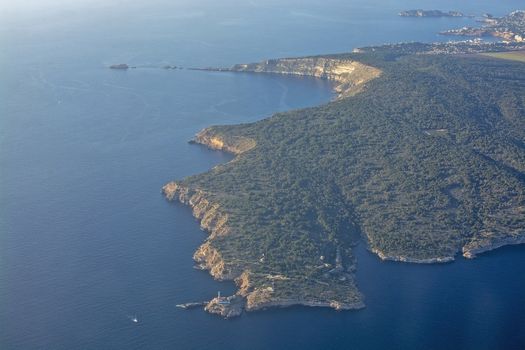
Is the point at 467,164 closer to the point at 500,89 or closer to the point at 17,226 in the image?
the point at 500,89

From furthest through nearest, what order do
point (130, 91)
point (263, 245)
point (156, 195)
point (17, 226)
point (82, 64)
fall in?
point (82, 64) < point (130, 91) < point (156, 195) < point (17, 226) < point (263, 245)

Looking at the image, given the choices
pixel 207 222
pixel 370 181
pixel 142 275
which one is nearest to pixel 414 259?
pixel 370 181

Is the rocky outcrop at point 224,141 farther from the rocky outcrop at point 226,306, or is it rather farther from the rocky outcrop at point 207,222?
the rocky outcrop at point 226,306

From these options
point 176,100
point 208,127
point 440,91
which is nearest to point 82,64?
point 176,100

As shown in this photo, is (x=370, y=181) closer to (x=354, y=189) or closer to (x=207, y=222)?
(x=354, y=189)

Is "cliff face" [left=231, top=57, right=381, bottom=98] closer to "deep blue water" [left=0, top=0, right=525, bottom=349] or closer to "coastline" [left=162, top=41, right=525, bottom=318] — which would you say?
"coastline" [left=162, top=41, right=525, bottom=318]

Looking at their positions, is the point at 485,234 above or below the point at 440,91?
below

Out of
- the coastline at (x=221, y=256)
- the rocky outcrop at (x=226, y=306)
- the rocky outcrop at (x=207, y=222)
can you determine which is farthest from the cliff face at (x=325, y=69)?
the rocky outcrop at (x=226, y=306)
